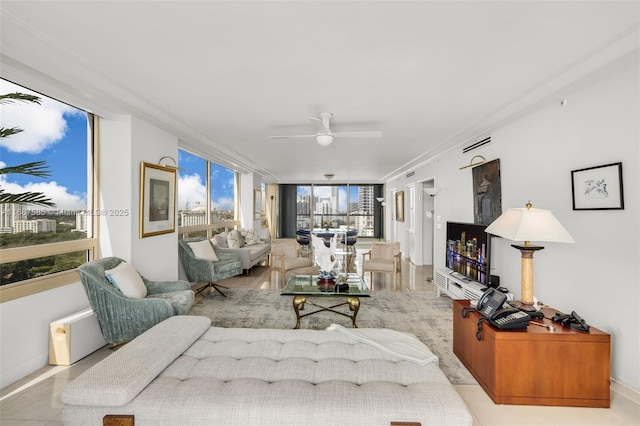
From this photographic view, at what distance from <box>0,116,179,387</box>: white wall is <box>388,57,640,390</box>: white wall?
441 cm

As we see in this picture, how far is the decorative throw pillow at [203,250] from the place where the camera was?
16.9ft

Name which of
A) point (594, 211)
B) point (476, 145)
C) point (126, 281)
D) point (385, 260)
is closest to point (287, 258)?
point (385, 260)

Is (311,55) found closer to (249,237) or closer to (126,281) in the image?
(126,281)

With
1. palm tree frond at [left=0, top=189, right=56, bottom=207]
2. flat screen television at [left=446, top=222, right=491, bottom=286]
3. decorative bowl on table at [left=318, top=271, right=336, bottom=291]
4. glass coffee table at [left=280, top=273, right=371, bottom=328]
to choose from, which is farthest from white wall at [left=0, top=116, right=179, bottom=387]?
flat screen television at [left=446, top=222, right=491, bottom=286]

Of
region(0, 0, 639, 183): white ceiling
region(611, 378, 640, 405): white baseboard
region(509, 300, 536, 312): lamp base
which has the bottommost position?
region(611, 378, 640, 405): white baseboard

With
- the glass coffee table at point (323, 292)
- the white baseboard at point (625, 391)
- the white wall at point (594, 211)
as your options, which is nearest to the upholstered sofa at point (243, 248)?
the glass coffee table at point (323, 292)

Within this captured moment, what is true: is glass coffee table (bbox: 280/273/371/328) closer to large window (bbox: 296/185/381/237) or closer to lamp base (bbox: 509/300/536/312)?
lamp base (bbox: 509/300/536/312)

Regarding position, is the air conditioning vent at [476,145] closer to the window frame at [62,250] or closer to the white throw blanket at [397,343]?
the white throw blanket at [397,343]

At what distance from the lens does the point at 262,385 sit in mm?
1671

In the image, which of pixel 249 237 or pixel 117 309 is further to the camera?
pixel 249 237

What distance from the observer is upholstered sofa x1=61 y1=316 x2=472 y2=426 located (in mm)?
1485

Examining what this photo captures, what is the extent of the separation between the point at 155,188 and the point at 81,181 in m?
0.79

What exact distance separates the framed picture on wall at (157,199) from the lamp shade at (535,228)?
12.6 feet

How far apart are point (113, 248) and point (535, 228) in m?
4.17
